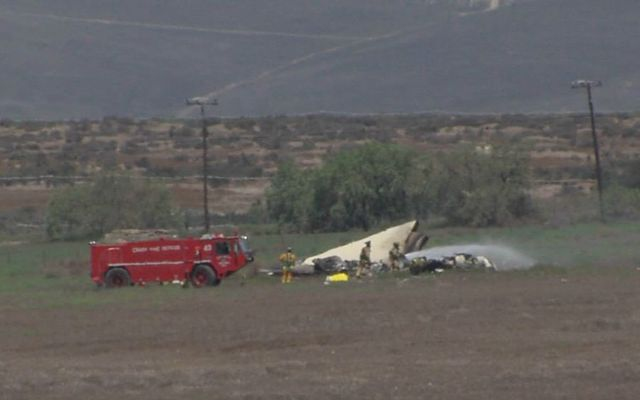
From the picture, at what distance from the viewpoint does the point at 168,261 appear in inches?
1713

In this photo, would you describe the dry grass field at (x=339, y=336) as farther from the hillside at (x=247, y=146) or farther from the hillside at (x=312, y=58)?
the hillside at (x=312, y=58)

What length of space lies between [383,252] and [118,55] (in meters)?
91.7

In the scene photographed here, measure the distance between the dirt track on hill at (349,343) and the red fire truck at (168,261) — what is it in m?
4.87

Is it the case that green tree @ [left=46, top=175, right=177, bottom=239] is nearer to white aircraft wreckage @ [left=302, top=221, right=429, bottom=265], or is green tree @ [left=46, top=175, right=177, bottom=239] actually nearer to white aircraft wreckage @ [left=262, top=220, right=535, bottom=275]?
white aircraft wreckage @ [left=302, top=221, right=429, bottom=265]

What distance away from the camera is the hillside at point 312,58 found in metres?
128

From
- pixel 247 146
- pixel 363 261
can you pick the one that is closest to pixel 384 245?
pixel 363 261

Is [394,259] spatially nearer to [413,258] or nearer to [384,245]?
[413,258]

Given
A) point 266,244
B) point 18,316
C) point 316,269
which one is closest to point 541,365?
point 18,316

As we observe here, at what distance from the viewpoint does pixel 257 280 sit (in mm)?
42562

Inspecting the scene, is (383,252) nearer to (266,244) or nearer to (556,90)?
(266,244)

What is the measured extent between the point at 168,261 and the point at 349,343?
18772 mm

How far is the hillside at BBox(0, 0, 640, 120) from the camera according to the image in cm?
12769

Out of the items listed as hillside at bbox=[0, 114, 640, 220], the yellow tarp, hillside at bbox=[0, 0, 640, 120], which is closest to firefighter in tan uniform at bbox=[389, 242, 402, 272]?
the yellow tarp

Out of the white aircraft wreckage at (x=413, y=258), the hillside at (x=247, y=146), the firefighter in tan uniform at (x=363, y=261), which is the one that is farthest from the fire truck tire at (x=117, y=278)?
the hillside at (x=247, y=146)
